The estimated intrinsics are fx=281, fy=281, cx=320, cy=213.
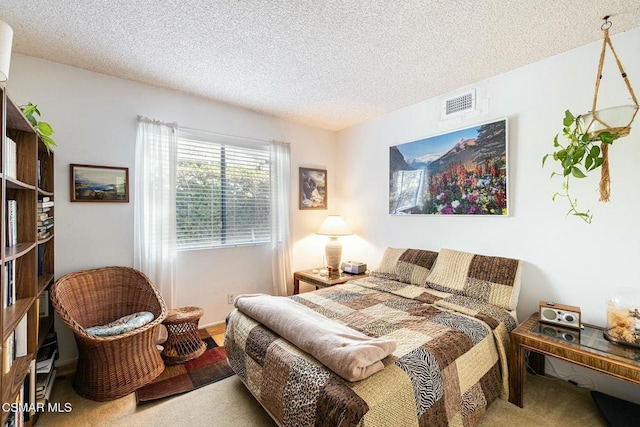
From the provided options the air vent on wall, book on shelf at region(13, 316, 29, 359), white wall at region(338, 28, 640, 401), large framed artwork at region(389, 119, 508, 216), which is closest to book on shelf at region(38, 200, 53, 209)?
book on shelf at region(13, 316, 29, 359)

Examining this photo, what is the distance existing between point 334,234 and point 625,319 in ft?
8.27

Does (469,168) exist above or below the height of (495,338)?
above

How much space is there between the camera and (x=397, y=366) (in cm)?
138

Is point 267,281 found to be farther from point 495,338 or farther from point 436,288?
point 495,338

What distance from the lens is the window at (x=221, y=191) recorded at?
2.94 metres

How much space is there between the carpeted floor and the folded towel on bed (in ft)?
1.93

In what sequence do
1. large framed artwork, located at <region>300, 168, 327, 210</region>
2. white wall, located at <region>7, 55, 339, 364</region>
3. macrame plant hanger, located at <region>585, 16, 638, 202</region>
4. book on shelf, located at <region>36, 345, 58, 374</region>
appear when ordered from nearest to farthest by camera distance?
macrame plant hanger, located at <region>585, 16, 638, 202</region>
book on shelf, located at <region>36, 345, 58, 374</region>
white wall, located at <region>7, 55, 339, 364</region>
large framed artwork, located at <region>300, 168, 327, 210</region>

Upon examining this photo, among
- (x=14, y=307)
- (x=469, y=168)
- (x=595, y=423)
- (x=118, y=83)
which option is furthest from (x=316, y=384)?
(x=118, y=83)

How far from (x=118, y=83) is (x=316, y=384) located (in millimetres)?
2969

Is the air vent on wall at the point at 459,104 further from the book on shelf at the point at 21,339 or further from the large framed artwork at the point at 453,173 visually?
the book on shelf at the point at 21,339

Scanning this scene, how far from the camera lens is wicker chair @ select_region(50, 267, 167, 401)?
6.29ft

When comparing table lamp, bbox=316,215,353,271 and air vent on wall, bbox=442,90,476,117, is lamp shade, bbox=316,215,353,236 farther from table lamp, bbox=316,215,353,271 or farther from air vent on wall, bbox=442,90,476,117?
air vent on wall, bbox=442,90,476,117

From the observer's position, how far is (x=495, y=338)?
1.88m

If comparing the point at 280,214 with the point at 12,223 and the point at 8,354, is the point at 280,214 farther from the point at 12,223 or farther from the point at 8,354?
the point at 8,354
